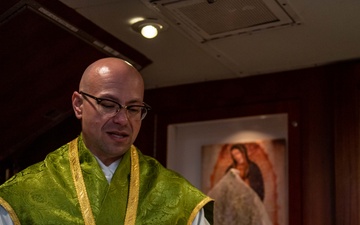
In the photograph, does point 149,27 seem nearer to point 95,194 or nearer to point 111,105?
point 111,105

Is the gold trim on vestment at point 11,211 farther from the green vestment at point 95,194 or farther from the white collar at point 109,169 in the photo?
the white collar at point 109,169

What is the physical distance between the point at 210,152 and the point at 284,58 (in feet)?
2.39

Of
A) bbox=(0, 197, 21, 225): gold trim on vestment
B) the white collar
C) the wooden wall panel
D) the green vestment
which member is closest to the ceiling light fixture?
the wooden wall panel

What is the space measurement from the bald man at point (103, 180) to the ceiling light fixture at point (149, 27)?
0.97m

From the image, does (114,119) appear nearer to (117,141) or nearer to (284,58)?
(117,141)

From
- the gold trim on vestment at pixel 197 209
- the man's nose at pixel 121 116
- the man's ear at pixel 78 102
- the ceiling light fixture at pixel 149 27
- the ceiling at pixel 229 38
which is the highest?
the ceiling at pixel 229 38

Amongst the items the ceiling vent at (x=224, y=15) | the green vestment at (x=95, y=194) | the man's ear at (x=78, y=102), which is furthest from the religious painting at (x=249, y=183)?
the man's ear at (x=78, y=102)

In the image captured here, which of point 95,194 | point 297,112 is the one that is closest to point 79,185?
point 95,194

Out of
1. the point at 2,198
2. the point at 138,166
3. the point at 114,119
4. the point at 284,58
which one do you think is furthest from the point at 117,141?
the point at 284,58

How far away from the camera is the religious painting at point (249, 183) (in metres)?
3.94

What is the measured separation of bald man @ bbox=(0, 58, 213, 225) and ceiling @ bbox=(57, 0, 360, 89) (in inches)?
34.6

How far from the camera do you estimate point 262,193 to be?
3980 mm

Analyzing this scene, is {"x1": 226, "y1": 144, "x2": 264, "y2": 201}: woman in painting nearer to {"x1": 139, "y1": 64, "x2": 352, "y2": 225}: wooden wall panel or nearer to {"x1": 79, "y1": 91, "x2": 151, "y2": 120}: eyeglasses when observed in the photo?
{"x1": 139, "y1": 64, "x2": 352, "y2": 225}: wooden wall panel

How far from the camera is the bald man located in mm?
2385
